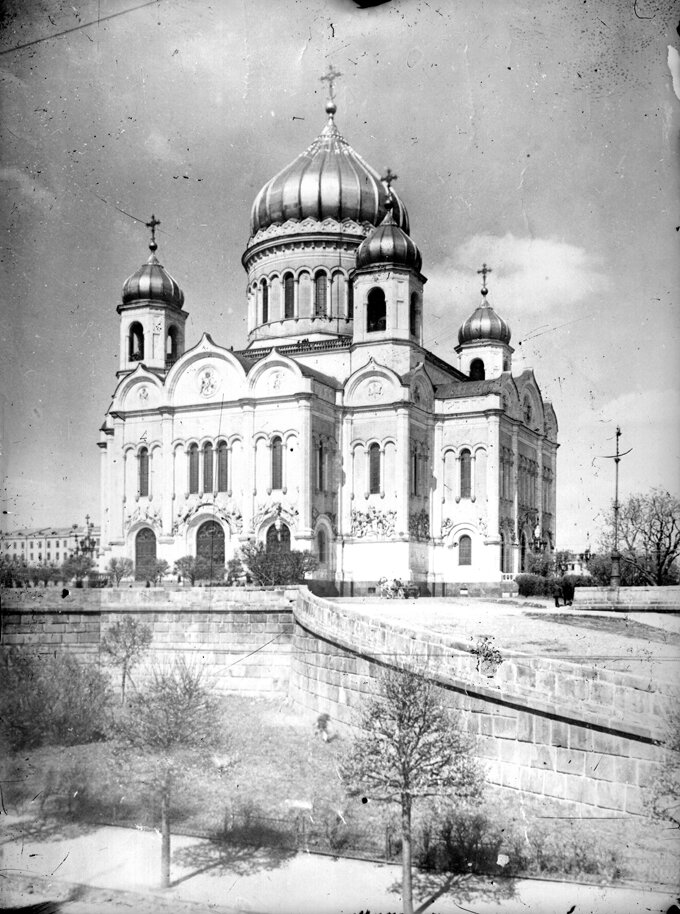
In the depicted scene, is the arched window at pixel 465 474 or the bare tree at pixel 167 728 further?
the arched window at pixel 465 474

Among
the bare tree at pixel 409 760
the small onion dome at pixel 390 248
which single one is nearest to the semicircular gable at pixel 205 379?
the small onion dome at pixel 390 248

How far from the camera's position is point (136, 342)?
37.4 m

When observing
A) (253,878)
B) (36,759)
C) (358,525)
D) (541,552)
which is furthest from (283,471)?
(253,878)

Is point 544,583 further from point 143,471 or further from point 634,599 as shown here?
point 143,471

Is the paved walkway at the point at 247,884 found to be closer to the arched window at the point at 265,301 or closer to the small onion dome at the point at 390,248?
the small onion dome at the point at 390,248

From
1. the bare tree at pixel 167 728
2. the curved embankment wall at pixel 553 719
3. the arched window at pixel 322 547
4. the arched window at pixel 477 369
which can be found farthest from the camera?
the arched window at pixel 477 369

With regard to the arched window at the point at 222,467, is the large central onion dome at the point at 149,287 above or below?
above

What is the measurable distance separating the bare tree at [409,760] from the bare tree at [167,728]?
10.0ft

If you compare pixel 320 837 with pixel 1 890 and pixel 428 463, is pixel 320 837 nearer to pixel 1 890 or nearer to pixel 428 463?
pixel 1 890

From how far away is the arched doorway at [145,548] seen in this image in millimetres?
34344

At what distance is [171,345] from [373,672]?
73.5 feet

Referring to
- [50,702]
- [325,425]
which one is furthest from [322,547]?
[50,702]

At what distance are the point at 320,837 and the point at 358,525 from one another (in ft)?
69.4

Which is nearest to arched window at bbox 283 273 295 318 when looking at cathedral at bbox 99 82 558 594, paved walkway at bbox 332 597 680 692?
cathedral at bbox 99 82 558 594
